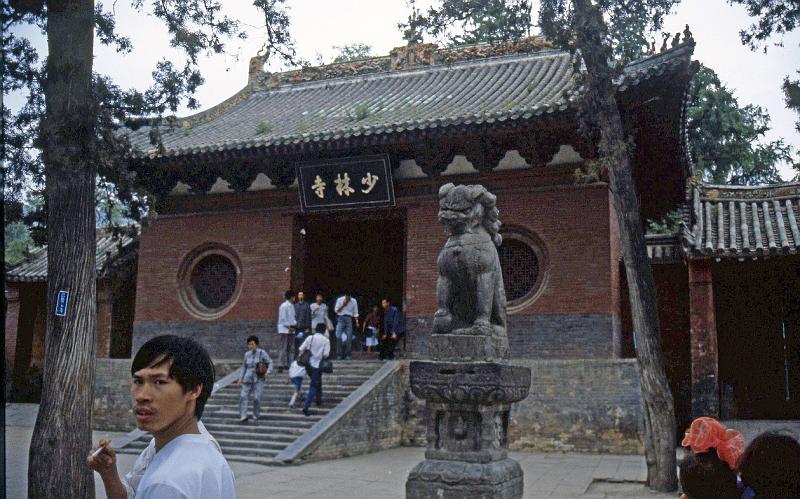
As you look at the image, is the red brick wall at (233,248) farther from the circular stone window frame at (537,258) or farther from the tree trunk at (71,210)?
the tree trunk at (71,210)

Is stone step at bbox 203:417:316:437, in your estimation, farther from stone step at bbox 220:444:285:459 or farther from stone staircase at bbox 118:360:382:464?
stone step at bbox 220:444:285:459

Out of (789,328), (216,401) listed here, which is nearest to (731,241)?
(789,328)

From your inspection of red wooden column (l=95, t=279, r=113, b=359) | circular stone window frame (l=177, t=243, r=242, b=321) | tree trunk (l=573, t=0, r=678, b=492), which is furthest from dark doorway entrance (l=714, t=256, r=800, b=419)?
red wooden column (l=95, t=279, r=113, b=359)

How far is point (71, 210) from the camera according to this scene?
6.12 meters

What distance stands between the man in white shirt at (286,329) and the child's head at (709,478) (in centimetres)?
1149

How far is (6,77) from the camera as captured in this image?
240 inches

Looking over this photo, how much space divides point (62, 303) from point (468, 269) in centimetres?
349

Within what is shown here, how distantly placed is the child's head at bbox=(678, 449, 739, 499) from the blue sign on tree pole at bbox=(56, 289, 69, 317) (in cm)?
513

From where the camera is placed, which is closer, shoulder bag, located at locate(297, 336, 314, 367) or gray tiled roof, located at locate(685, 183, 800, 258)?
shoulder bag, located at locate(297, 336, 314, 367)

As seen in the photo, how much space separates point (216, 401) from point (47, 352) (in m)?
6.49

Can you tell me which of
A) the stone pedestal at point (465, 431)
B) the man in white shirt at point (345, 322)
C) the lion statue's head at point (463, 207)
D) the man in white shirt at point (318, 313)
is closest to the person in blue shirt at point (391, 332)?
the man in white shirt at point (345, 322)

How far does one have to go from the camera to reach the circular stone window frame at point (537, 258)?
507 inches

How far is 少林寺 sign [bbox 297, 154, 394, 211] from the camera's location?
13.7m

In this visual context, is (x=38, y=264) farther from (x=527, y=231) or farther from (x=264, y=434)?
(x=527, y=231)
